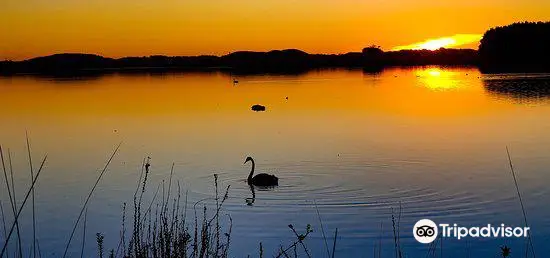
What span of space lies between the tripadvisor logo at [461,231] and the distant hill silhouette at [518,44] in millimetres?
118384

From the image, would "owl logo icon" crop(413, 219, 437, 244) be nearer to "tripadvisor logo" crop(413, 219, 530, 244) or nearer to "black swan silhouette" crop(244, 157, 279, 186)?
"tripadvisor logo" crop(413, 219, 530, 244)

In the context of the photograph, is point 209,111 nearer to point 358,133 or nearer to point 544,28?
point 358,133

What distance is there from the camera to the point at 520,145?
2106 centimetres

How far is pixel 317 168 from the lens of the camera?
711 inches

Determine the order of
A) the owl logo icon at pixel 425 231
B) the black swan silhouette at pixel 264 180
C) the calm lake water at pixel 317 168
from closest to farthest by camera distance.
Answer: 1. the owl logo icon at pixel 425 231
2. the calm lake water at pixel 317 168
3. the black swan silhouette at pixel 264 180

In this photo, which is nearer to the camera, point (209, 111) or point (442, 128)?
point (442, 128)

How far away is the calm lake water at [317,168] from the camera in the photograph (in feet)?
39.8

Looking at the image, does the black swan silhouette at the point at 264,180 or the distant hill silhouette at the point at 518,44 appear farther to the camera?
the distant hill silhouette at the point at 518,44

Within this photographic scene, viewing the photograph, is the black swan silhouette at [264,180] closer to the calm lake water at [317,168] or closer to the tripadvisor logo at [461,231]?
the calm lake water at [317,168]

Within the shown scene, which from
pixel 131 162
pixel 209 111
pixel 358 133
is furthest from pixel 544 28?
pixel 131 162

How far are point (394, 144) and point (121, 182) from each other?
907cm

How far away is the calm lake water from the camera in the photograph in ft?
39.8

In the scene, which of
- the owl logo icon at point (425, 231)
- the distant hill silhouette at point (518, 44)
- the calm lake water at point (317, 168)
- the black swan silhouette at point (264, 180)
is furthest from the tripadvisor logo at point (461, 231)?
the distant hill silhouette at point (518, 44)

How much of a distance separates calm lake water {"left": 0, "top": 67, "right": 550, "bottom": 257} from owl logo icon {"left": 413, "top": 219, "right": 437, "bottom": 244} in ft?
0.40
